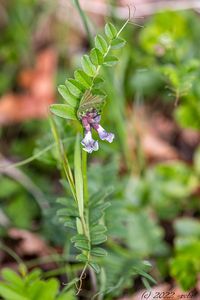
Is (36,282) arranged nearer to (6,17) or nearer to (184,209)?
(184,209)

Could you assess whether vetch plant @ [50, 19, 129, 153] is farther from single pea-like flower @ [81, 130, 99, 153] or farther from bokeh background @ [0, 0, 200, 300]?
bokeh background @ [0, 0, 200, 300]

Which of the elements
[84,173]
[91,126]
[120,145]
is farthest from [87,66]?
[120,145]

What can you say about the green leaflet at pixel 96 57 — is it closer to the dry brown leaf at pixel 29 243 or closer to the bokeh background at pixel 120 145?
the bokeh background at pixel 120 145

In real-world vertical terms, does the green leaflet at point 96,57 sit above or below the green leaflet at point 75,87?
above

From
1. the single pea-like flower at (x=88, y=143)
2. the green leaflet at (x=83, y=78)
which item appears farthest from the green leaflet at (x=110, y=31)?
the single pea-like flower at (x=88, y=143)

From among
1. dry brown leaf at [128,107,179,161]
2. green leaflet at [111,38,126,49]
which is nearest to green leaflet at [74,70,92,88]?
green leaflet at [111,38,126,49]

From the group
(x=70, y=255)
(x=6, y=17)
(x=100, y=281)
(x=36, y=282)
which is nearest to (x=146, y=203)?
(x=70, y=255)
